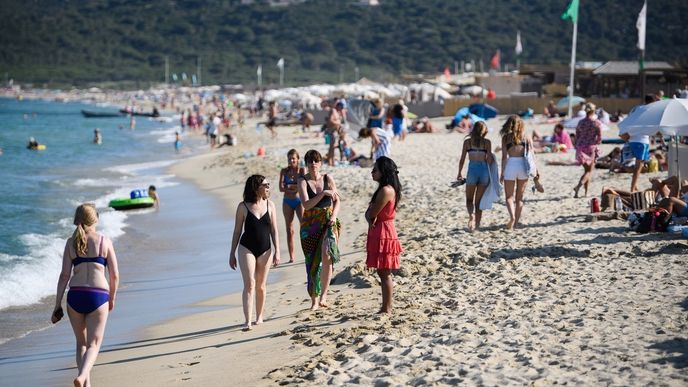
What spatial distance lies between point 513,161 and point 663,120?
1.82m

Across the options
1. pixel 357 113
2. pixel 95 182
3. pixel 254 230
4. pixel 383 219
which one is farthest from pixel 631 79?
pixel 254 230

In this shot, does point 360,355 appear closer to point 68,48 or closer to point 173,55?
point 173,55

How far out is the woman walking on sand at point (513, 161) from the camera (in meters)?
10.5

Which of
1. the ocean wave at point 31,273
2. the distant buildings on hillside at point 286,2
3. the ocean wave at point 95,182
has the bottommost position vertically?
the ocean wave at point 31,273

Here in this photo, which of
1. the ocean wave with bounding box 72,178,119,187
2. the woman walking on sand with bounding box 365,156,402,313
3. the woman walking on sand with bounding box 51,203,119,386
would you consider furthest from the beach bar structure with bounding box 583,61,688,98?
the woman walking on sand with bounding box 51,203,119,386

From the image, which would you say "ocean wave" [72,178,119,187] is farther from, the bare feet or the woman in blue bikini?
the bare feet

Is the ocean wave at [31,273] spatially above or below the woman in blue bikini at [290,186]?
below

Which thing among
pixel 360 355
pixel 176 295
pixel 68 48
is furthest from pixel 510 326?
pixel 68 48

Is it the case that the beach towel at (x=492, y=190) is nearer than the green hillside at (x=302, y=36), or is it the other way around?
the beach towel at (x=492, y=190)

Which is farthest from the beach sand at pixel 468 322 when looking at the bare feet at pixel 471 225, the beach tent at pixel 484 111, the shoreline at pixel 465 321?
the beach tent at pixel 484 111

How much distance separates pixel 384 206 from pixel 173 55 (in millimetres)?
139093

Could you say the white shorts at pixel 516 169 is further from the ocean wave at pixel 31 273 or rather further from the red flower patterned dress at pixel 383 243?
the ocean wave at pixel 31 273

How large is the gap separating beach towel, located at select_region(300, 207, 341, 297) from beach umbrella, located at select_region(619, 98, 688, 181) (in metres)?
4.91

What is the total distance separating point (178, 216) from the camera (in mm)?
16422
